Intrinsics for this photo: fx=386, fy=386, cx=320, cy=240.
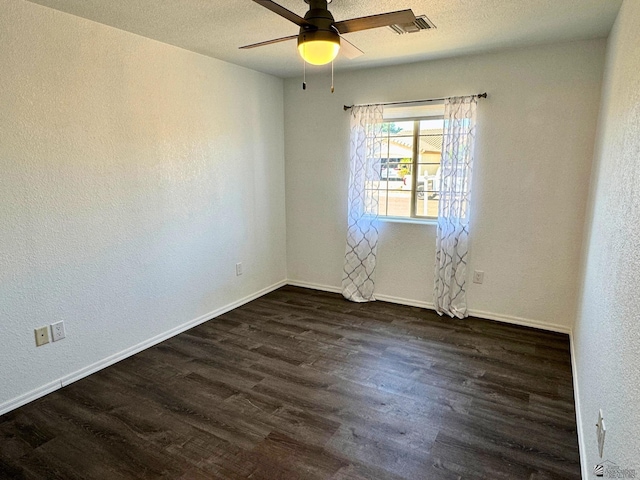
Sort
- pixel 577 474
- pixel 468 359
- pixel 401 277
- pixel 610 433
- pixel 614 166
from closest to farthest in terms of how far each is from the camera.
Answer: pixel 610 433 < pixel 577 474 < pixel 614 166 < pixel 468 359 < pixel 401 277

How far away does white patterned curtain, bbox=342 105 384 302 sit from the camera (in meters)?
3.91

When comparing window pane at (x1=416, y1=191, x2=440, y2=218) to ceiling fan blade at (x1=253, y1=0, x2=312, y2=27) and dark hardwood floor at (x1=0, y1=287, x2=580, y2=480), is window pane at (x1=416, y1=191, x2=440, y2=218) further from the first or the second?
ceiling fan blade at (x1=253, y1=0, x2=312, y2=27)

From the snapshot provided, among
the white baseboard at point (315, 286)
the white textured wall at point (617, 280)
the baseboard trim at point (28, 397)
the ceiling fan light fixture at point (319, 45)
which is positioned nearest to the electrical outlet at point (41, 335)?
the baseboard trim at point (28, 397)

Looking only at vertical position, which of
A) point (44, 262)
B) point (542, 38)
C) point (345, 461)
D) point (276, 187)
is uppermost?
point (542, 38)

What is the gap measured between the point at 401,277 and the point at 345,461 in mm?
2381

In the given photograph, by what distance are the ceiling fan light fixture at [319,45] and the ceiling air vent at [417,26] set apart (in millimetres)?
739

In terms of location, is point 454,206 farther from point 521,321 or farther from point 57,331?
point 57,331

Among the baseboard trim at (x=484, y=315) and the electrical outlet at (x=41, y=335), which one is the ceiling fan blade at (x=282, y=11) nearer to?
the electrical outlet at (x=41, y=335)

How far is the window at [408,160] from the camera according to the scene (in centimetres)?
381

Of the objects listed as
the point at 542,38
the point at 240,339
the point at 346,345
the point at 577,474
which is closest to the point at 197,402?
the point at 240,339

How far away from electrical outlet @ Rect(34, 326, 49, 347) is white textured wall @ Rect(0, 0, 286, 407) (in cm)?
4

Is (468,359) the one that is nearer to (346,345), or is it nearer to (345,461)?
(346,345)

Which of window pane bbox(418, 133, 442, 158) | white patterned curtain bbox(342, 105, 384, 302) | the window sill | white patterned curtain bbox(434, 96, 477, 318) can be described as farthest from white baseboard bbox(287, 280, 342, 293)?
window pane bbox(418, 133, 442, 158)

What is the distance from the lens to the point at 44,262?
95.3 inches
